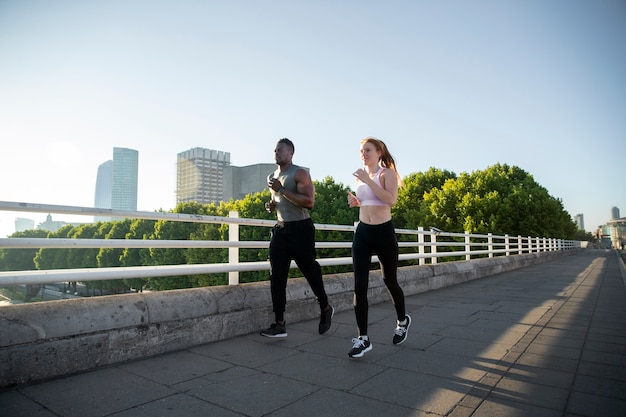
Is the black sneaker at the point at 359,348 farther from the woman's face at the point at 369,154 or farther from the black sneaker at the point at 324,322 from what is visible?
the woman's face at the point at 369,154

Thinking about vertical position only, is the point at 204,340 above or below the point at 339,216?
below

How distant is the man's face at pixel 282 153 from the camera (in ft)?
13.2

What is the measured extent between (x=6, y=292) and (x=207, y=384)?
137 meters

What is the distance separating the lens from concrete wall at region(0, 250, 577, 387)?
2648mm

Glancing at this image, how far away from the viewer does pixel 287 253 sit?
3.99 meters

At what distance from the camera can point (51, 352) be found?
108 inches

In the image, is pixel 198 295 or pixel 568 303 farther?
pixel 568 303

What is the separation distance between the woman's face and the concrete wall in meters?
1.88

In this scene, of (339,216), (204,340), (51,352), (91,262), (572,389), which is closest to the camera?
(572,389)

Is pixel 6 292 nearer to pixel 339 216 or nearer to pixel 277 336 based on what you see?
pixel 339 216

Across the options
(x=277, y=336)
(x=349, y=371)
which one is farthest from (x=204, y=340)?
(x=349, y=371)

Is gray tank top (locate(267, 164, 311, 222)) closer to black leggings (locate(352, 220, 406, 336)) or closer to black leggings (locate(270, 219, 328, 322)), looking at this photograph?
black leggings (locate(270, 219, 328, 322))

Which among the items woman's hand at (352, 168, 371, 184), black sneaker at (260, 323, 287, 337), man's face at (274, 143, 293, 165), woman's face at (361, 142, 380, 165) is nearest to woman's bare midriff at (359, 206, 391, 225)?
woman's hand at (352, 168, 371, 184)

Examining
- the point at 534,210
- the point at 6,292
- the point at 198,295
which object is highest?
the point at 534,210
